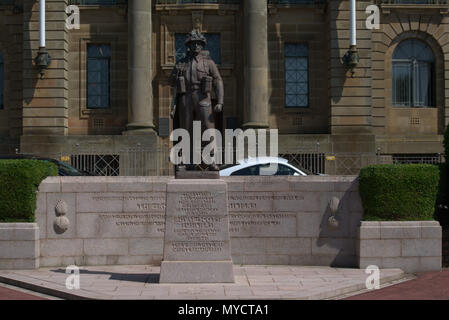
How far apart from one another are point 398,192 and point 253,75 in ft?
49.7

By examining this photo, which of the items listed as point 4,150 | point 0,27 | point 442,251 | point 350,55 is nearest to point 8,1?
point 0,27

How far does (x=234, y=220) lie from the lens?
13.8 meters

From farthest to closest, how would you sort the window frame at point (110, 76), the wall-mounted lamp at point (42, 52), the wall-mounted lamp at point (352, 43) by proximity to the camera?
the window frame at point (110, 76)
the wall-mounted lamp at point (352, 43)
the wall-mounted lamp at point (42, 52)

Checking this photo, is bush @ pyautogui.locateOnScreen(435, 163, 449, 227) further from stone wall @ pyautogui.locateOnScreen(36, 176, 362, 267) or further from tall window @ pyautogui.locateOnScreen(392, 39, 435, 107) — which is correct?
tall window @ pyautogui.locateOnScreen(392, 39, 435, 107)

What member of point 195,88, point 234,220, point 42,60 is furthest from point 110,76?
point 195,88

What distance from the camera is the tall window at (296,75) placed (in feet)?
98.6

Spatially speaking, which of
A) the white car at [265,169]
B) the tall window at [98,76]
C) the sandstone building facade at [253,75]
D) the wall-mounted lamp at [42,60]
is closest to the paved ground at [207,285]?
the white car at [265,169]

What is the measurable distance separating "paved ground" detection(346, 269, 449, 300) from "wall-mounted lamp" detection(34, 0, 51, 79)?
1985 cm

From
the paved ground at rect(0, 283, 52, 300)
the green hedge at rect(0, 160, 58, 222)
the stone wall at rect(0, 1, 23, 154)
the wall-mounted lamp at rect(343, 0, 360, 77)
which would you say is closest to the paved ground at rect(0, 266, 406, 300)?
the paved ground at rect(0, 283, 52, 300)

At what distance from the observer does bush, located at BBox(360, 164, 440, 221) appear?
1348 centimetres

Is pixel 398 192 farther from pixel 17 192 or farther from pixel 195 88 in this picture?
pixel 17 192

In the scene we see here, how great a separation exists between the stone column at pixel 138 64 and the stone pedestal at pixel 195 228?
16275 millimetres

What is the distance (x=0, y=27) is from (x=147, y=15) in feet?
24.0

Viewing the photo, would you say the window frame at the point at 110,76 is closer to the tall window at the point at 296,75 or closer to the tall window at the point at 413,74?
the tall window at the point at 296,75
